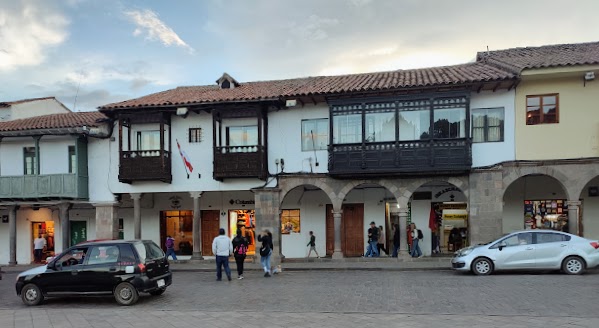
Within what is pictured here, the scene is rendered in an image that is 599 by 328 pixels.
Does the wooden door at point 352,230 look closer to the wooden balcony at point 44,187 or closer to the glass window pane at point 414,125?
the glass window pane at point 414,125

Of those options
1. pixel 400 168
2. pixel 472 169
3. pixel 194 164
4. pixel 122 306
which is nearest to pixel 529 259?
pixel 472 169

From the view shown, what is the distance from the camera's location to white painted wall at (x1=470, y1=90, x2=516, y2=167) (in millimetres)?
17828

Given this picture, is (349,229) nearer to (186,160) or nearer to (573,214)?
(186,160)

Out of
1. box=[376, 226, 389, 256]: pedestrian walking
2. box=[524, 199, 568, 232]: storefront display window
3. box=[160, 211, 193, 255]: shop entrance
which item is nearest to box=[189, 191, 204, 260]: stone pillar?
box=[160, 211, 193, 255]: shop entrance

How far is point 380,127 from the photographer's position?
18.6m

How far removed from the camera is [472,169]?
58.6ft

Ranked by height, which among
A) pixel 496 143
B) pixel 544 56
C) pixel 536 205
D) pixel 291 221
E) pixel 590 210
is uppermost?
pixel 544 56

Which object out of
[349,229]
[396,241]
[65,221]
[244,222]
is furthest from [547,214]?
[65,221]

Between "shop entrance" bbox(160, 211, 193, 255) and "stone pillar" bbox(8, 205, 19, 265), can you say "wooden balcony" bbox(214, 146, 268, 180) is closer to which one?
"shop entrance" bbox(160, 211, 193, 255)

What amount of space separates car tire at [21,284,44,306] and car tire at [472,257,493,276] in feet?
40.5

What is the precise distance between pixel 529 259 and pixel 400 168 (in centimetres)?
569

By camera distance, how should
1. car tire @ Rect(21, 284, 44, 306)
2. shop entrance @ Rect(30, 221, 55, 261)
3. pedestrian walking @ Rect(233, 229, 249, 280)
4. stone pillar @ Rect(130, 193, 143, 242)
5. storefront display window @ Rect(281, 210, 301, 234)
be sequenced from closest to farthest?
1. car tire @ Rect(21, 284, 44, 306)
2. pedestrian walking @ Rect(233, 229, 249, 280)
3. stone pillar @ Rect(130, 193, 143, 242)
4. storefront display window @ Rect(281, 210, 301, 234)
5. shop entrance @ Rect(30, 221, 55, 261)

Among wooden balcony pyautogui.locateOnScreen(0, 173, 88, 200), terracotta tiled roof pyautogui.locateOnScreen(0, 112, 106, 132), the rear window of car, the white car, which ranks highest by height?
terracotta tiled roof pyautogui.locateOnScreen(0, 112, 106, 132)

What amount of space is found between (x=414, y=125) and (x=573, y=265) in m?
7.27
